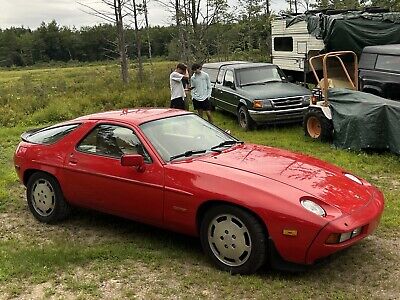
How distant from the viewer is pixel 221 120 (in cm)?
1413

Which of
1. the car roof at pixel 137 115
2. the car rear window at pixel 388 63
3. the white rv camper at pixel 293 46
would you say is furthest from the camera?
the white rv camper at pixel 293 46

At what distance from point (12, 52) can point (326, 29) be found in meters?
66.1

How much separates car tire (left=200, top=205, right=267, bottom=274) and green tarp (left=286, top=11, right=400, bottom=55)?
12.7 m

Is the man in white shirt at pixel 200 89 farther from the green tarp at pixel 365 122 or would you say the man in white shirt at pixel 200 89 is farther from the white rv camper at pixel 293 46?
the white rv camper at pixel 293 46

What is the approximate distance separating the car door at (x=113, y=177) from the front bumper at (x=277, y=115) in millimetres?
6696

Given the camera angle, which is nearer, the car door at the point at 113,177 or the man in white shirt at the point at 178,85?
the car door at the point at 113,177

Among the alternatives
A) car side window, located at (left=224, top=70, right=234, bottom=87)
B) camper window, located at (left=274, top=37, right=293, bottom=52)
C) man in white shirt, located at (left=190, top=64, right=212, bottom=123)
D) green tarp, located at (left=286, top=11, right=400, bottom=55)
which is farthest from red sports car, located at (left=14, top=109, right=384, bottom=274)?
camper window, located at (left=274, top=37, right=293, bottom=52)

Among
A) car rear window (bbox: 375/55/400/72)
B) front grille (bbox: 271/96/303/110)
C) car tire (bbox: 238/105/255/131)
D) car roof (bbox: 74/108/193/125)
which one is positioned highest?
car rear window (bbox: 375/55/400/72)

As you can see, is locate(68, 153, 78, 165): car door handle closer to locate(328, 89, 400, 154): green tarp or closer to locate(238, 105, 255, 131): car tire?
locate(328, 89, 400, 154): green tarp

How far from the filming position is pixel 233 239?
14.9ft

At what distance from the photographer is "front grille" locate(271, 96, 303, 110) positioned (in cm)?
1200

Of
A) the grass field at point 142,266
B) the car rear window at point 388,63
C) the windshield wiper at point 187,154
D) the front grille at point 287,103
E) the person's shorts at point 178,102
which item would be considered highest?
the car rear window at point 388,63

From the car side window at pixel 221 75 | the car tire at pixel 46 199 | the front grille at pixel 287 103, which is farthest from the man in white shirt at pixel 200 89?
the car tire at pixel 46 199

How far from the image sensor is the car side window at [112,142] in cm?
533
